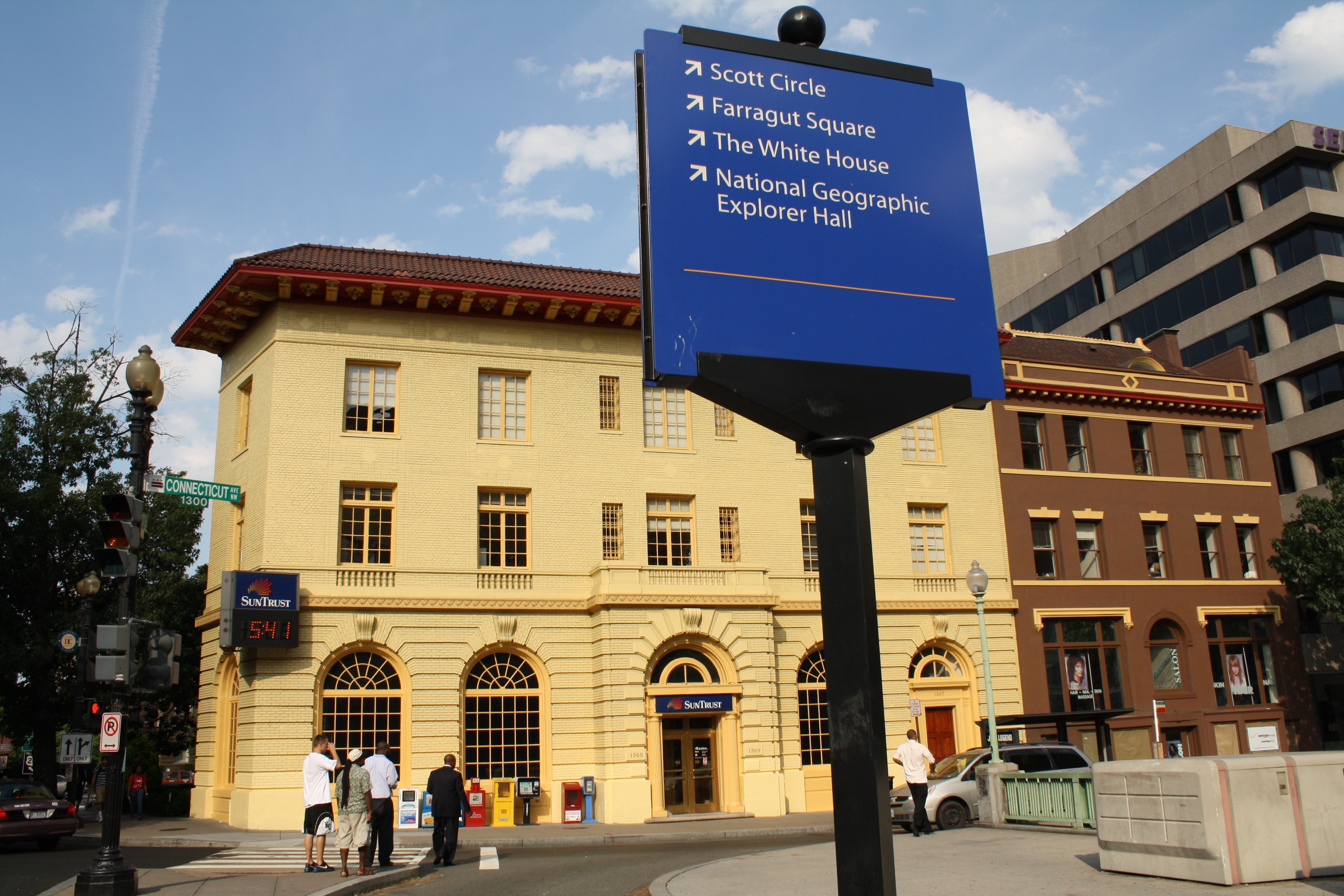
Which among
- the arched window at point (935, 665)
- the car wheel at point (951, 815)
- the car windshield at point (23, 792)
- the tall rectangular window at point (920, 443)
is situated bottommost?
the car wheel at point (951, 815)

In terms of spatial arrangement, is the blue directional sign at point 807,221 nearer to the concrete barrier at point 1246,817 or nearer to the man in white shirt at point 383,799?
the concrete barrier at point 1246,817

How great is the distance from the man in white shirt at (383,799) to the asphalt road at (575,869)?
863 millimetres

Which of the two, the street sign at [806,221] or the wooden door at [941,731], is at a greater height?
the street sign at [806,221]

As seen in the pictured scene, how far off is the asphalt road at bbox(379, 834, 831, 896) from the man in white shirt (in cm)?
86

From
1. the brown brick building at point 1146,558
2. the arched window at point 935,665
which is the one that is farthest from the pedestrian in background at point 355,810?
the brown brick building at point 1146,558

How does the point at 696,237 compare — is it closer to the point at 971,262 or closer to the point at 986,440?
the point at 971,262

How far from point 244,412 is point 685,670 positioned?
46.7ft

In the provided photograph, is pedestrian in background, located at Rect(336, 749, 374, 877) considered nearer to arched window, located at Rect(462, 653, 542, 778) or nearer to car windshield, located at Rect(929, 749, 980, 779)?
arched window, located at Rect(462, 653, 542, 778)

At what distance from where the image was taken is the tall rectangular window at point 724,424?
31.0 metres

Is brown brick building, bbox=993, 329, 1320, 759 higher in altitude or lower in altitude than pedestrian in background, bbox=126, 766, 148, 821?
higher

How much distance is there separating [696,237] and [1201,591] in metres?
34.8

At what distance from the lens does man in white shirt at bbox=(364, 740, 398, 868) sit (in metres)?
16.3

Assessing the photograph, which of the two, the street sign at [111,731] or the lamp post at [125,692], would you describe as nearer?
the lamp post at [125,692]

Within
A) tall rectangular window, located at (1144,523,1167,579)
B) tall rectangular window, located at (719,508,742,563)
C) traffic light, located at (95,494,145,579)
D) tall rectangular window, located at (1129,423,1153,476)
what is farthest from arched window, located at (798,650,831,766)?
traffic light, located at (95,494,145,579)
